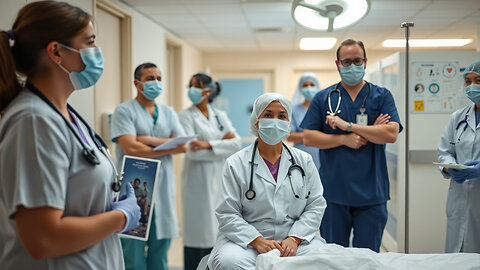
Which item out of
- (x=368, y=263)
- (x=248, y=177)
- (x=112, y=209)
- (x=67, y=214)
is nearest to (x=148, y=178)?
(x=248, y=177)

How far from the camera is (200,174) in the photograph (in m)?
3.18

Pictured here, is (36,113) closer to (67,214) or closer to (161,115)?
(67,214)

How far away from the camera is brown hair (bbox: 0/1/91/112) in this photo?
1103 millimetres

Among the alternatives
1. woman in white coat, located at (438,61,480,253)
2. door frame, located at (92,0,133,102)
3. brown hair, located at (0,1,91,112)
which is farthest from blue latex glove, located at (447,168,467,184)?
door frame, located at (92,0,133,102)

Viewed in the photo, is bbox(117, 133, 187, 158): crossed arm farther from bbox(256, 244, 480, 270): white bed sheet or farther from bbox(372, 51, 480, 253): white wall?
bbox(372, 51, 480, 253): white wall

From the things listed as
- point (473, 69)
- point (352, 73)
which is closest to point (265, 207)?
point (352, 73)

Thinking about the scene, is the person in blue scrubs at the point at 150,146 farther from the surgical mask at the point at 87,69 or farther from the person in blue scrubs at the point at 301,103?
the surgical mask at the point at 87,69

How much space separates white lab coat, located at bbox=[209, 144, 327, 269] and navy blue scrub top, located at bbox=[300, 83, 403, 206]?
0.23m

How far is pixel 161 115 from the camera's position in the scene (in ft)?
9.55

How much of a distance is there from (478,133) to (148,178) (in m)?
1.78

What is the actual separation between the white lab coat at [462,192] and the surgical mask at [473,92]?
0.20 ft

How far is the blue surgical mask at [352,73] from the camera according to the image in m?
2.19

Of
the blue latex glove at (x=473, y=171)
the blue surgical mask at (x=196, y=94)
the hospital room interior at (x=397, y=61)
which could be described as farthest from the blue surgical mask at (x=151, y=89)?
the blue latex glove at (x=473, y=171)

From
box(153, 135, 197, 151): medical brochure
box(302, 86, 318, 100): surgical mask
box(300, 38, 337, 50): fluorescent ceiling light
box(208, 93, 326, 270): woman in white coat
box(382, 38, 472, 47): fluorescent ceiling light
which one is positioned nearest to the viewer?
box(208, 93, 326, 270): woman in white coat
